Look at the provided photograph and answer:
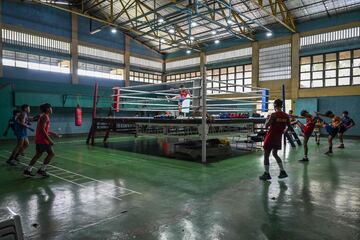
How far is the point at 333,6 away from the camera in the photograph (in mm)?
14953

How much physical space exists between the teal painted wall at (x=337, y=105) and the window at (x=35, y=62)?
1595cm

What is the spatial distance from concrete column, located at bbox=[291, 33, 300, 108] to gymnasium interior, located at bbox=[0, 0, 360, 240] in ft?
0.22

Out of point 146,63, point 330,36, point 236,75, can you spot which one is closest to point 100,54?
point 146,63

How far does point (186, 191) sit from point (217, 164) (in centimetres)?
258

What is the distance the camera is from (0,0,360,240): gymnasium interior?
3.21 m

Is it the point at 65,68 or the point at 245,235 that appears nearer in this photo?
the point at 245,235

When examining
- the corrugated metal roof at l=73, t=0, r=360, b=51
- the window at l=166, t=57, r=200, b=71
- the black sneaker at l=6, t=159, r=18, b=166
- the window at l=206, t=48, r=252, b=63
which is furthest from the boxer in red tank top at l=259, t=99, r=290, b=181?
the window at l=166, t=57, r=200, b=71

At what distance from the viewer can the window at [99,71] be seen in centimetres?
1742

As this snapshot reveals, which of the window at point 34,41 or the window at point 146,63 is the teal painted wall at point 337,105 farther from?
the window at point 34,41

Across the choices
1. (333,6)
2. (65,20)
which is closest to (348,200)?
(333,6)

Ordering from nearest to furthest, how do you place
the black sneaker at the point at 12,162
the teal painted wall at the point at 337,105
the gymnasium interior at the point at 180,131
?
the gymnasium interior at the point at 180,131, the black sneaker at the point at 12,162, the teal painted wall at the point at 337,105

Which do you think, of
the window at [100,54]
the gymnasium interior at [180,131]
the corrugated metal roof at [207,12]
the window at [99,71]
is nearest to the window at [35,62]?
the gymnasium interior at [180,131]

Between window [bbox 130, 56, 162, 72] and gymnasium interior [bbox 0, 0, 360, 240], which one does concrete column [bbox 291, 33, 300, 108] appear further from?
window [bbox 130, 56, 162, 72]

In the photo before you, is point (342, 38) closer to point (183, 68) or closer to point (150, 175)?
point (183, 68)
